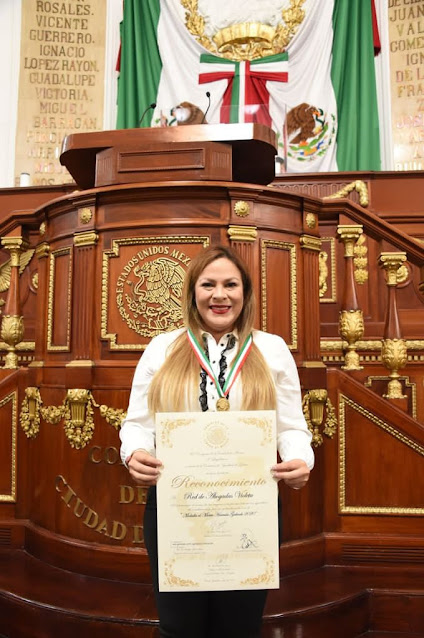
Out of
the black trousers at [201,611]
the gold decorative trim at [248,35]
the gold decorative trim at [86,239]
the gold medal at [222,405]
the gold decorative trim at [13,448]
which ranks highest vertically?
the gold decorative trim at [248,35]

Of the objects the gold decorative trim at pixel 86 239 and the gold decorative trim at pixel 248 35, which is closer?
the gold decorative trim at pixel 86 239

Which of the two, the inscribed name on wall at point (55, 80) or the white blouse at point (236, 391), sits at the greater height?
the inscribed name on wall at point (55, 80)

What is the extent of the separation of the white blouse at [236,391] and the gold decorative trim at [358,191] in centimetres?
357

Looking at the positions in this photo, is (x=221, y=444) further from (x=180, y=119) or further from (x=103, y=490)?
(x=180, y=119)

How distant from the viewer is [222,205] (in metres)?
2.39

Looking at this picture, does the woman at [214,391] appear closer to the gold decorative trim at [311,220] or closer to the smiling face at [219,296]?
the smiling face at [219,296]

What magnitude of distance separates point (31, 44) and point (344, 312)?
20.8ft

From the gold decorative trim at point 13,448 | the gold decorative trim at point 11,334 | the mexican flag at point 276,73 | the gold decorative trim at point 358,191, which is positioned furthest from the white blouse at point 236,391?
the mexican flag at point 276,73

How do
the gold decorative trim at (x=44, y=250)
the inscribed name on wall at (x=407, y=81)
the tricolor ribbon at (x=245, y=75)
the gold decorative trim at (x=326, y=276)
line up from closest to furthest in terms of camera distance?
the gold decorative trim at (x=44, y=250)
the gold decorative trim at (x=326, y=276)
the inscribed name on wall at (x=407, y=81)
the tricolor ribbon at (x=245, y=75)

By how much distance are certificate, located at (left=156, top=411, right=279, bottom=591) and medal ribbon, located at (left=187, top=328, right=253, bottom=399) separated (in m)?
0.11

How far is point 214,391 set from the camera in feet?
4.42

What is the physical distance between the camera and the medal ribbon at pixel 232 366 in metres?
1.34

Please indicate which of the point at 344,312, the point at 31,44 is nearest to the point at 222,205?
the point at 344,312

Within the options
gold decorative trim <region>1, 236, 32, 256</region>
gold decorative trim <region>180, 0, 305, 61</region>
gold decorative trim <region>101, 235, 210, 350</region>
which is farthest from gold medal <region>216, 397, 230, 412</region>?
gold decorative trim <region>180, 0, 305, 61</region>
